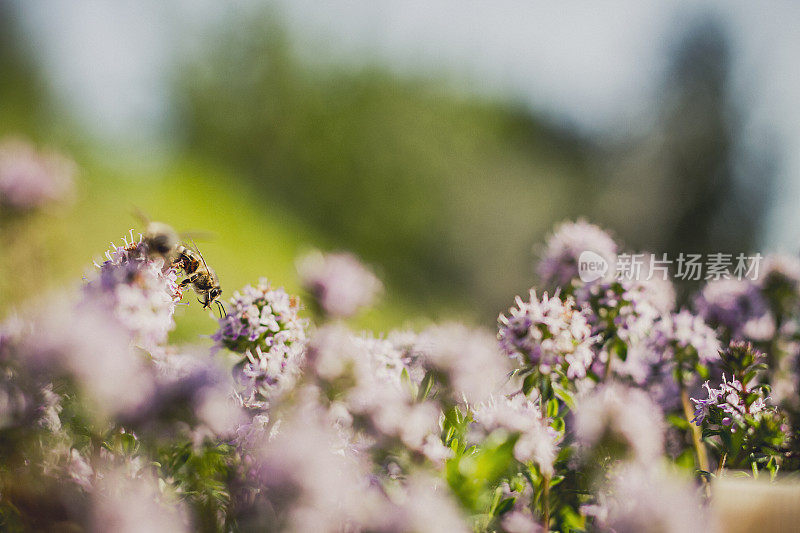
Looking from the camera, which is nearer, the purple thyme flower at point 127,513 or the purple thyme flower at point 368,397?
the purple thyme flower at point 127,513

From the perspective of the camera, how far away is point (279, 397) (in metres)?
1.38

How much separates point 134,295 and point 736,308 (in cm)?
215

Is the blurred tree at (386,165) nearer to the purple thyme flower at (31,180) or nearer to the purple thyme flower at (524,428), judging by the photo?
the purple thyme flower at (31,180)

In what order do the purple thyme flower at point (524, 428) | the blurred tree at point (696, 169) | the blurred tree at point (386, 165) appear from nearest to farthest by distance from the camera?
the purple thyme flower at point (524, 428), the blurred tree at point (696, 169), the blurred tree at point (386, 165)

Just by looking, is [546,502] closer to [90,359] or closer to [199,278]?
[90,359]

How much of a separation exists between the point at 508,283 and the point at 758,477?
15.5m

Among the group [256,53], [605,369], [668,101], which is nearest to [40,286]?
[605,369]

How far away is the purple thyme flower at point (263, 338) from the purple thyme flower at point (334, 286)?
1.07 metres

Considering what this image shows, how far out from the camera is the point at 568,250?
7.07 feet

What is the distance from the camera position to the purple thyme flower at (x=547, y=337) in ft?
5.16

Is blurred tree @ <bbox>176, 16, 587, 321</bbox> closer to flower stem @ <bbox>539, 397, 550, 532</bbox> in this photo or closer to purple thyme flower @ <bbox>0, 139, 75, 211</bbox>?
purple thyme flower @ <bbox>0, 139, 75, 211</bbox>

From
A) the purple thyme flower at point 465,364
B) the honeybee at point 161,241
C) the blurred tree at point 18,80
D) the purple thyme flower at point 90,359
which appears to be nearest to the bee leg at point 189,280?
the honeybee at point 161,241

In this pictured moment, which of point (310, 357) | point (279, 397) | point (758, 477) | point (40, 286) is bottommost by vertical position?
point (279, 397)

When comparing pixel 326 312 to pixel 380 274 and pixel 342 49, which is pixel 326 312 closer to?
pixel 380 274
